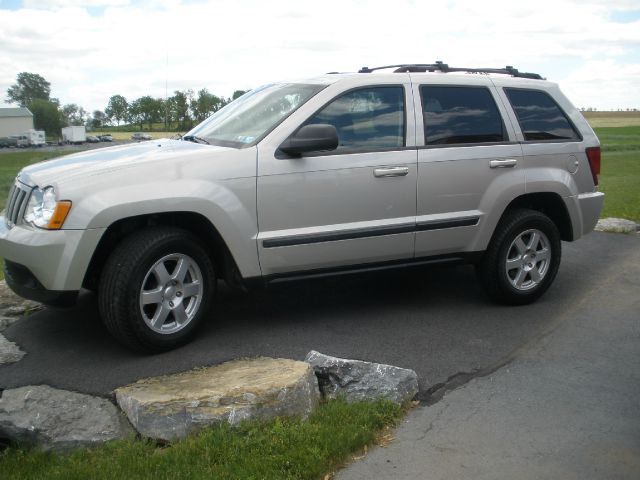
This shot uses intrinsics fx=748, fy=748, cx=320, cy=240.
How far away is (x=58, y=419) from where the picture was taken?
4016mm

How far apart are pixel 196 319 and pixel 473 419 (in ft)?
6.47

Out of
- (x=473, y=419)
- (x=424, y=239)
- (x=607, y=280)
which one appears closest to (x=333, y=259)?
(x=424, y=239)

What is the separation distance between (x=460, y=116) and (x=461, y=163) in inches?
16.8

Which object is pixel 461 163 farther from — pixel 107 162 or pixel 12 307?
pixel 12 307

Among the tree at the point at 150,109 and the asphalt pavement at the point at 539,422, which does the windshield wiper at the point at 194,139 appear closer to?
the asphalt pavement at the point at 539,422

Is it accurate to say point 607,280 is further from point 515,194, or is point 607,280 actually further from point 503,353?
point 503,353

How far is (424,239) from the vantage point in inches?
227

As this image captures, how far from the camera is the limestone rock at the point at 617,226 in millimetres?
9742

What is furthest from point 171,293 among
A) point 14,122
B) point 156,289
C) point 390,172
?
point 14,122

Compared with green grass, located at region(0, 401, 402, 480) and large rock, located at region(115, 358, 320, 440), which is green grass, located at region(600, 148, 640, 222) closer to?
large rock, located at region(115, 358, 320, 440)

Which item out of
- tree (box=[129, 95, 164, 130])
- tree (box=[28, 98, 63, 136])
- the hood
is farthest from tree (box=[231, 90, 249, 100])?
tree (box=[28, 98, 63, 136])

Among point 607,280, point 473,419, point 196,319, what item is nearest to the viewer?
point 473,419

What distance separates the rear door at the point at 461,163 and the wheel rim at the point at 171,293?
1.79m

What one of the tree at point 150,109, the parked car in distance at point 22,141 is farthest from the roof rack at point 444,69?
the parked car in distance at point 22,141
